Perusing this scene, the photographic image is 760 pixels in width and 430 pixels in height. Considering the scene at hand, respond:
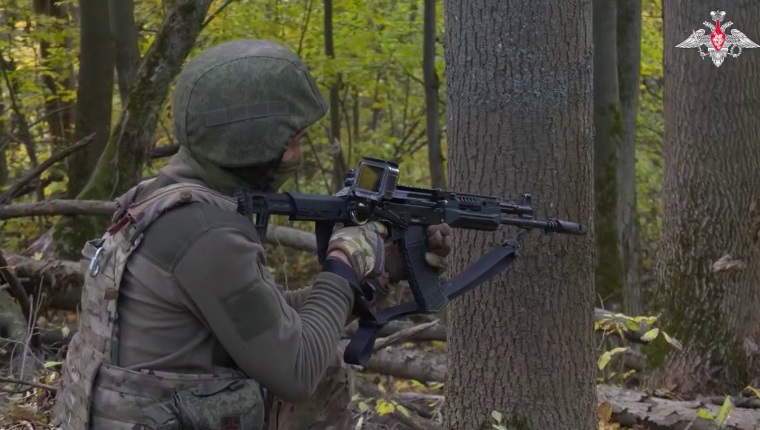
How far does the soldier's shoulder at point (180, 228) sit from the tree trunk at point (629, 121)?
741 cm

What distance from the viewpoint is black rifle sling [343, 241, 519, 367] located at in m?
2.81

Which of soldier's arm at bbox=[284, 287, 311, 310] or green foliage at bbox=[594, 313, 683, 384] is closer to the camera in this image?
soldier's arm at bbox=[284, 287, 311, 310]

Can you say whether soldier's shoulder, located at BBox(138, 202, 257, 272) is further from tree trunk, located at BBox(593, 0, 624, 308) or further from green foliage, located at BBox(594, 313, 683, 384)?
tree trunk, located at BBox(593, 0, 624, 308)

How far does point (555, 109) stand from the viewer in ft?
11.7

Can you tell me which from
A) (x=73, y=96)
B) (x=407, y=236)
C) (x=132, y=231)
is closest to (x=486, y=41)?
(x=407, y=236)

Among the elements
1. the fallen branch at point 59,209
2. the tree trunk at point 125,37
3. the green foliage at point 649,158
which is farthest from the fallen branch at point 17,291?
the green foliage at point 649,158

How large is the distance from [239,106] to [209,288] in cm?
54

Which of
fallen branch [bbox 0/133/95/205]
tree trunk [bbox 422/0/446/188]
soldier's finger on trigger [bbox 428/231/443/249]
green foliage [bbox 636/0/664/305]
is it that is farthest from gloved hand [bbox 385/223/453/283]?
green foliage [bbox 636/0/664/305]

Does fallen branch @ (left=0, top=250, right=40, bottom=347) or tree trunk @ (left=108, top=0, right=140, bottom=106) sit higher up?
tree trunk @ (left=108, top=0, right=140, bottom=106)

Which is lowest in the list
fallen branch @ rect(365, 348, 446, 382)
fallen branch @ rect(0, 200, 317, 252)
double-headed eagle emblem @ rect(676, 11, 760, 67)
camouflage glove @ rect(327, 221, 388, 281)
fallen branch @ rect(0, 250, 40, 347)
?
fallen branch @ rect(365, 348, 446, 382)

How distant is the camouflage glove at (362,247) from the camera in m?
2.63

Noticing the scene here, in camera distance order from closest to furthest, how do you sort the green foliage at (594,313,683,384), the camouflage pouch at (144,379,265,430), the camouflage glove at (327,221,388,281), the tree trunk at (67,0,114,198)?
1. the camouflage pouch at (144,379,265,430)
2. the camouflage glove at (327,221,388,281)
3. the green foliage at (594,313,683,384)
4. the tree trunk at (67,0,114,198)

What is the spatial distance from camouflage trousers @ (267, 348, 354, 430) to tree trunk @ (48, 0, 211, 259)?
4.63 meters

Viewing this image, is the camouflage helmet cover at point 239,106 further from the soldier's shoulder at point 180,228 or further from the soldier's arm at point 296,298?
the soldier's arm at point 296,298
